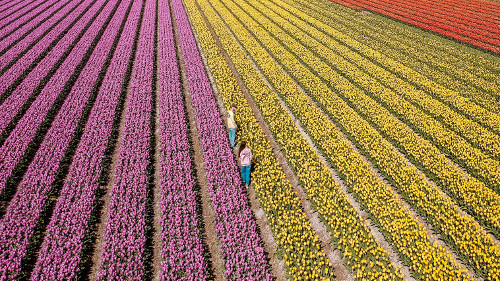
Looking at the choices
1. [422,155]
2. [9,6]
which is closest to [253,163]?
[422,155]

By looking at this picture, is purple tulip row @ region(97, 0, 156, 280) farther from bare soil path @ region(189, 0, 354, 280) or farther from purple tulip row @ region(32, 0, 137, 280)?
bare soil path @ region(189, 0, 354, 280)

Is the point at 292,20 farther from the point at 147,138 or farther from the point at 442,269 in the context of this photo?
the point at 442,269

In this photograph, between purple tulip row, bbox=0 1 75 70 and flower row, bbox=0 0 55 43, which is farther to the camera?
flower row, bbox=0 0 55 43

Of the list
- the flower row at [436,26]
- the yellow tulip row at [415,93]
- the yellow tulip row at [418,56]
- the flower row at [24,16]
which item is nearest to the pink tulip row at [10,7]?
the flower row at [24,16]

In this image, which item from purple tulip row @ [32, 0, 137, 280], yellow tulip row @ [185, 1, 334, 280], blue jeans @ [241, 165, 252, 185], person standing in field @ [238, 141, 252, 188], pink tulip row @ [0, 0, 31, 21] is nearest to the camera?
purple tulip row @ [32, 0, 137, 280]

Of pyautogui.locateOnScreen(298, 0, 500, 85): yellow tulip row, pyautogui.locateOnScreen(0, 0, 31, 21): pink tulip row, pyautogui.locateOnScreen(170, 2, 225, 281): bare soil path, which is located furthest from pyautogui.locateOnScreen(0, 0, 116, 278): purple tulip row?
pyautogui.locateOnScreen(298, 0, 500, 85): yellow tulip row

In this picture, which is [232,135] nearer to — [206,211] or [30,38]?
[206,211]

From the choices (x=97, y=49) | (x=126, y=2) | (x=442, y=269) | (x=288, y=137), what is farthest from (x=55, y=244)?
(x=126, y=2)

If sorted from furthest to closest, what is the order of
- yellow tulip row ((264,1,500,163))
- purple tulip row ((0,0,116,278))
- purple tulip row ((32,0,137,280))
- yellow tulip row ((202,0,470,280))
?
1. yellow tulip row ((264,1,500,163))
2. purple tulip row ((0,0,116,278))
3. yellow tulip row ((202,0,470,280))
4. purple tulip row ((32,0,137,280))
